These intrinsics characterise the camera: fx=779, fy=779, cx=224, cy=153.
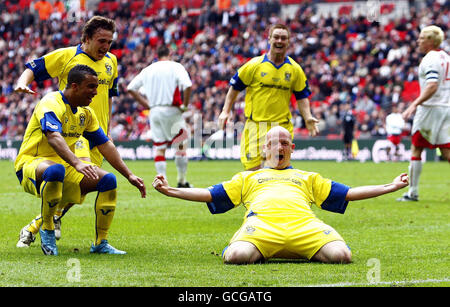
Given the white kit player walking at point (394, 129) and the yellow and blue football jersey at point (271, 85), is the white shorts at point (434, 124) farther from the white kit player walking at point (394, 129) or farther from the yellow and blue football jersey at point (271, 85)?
the white kit player walking at point (394, 129)

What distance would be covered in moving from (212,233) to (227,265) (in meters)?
2.68

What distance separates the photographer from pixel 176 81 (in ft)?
50.3

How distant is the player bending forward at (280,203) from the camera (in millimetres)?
6352

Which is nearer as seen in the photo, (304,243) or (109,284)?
(109,284)

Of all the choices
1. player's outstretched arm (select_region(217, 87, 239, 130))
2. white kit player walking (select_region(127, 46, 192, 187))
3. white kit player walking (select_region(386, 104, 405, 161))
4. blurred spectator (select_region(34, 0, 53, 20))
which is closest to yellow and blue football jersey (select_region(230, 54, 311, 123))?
player's outstretched arm (select_region(217, 87, 239, 130))

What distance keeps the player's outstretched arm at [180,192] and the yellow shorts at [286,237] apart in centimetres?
44

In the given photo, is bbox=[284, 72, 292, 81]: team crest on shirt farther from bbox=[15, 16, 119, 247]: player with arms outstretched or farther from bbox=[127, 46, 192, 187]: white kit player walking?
bbox=[127, 46, 192, 187]: white kit player walking

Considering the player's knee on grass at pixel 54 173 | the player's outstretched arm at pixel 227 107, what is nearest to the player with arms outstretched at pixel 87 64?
the player's knee on grass at pixel 54 173

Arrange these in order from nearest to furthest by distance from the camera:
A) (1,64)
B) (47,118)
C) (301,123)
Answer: (47,118), (301,123), (1,64)

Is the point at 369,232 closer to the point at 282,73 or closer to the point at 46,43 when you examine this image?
the point at 282,73

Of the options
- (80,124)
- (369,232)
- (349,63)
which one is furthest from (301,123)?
(80,124)

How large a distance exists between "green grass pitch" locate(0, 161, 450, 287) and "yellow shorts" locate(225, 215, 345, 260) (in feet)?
0.41

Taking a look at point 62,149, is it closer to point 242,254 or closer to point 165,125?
point 242,254

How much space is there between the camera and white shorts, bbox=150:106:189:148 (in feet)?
51.1
